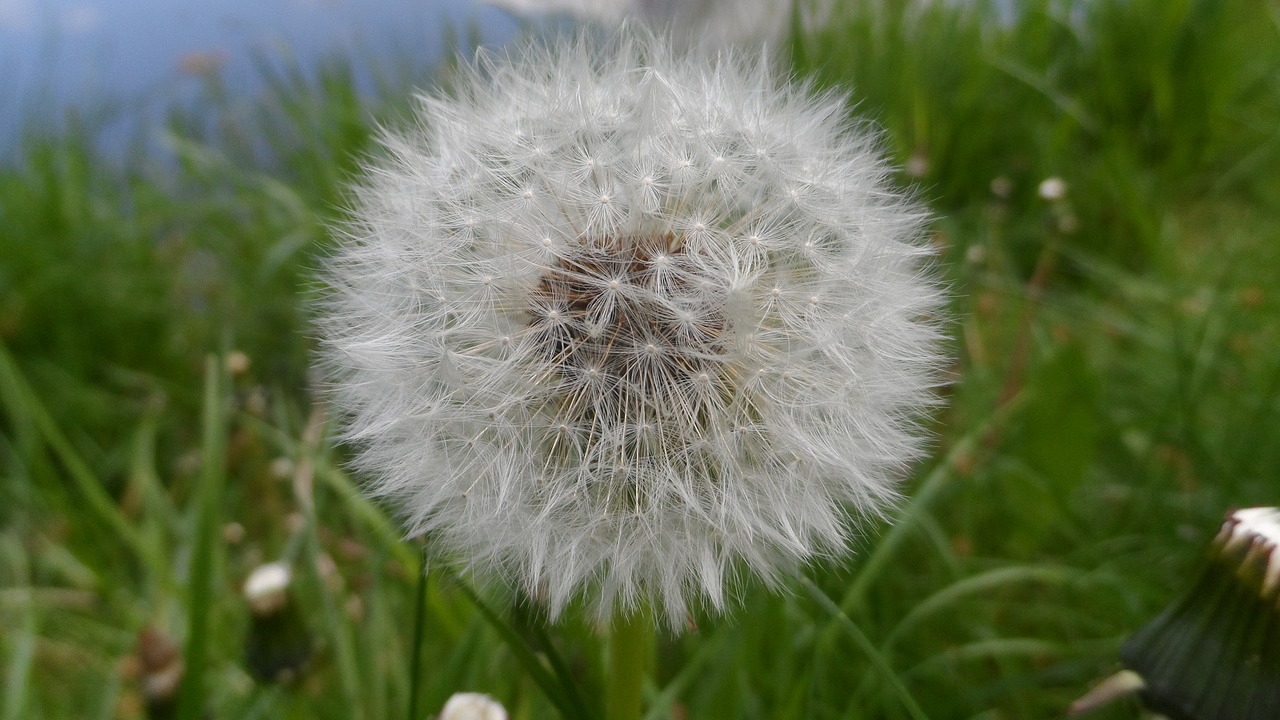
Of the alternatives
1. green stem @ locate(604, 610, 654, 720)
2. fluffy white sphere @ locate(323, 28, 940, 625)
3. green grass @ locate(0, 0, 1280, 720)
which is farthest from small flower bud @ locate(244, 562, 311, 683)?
green stem @ locate(604, 610, 654, 720)

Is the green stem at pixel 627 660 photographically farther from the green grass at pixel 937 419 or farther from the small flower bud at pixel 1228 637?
the small flower bud at pixel 1228 637

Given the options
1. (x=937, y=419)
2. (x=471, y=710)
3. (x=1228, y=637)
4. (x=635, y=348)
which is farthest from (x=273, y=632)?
(x=937, y=419)

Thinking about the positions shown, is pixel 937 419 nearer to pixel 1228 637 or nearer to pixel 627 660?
pixel 1228 637

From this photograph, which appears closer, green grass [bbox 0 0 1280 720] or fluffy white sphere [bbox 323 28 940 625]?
fluffy white sphere [bbox 323 28 940 625]

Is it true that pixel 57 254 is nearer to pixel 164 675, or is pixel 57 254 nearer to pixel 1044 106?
pixel 164 675

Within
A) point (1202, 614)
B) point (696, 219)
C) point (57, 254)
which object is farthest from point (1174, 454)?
point (57, 254)

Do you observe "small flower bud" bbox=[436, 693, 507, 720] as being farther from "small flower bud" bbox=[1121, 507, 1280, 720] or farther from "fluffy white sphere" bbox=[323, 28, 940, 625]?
"small flower bud" bbox=[1121, 507, 1280, 720]
